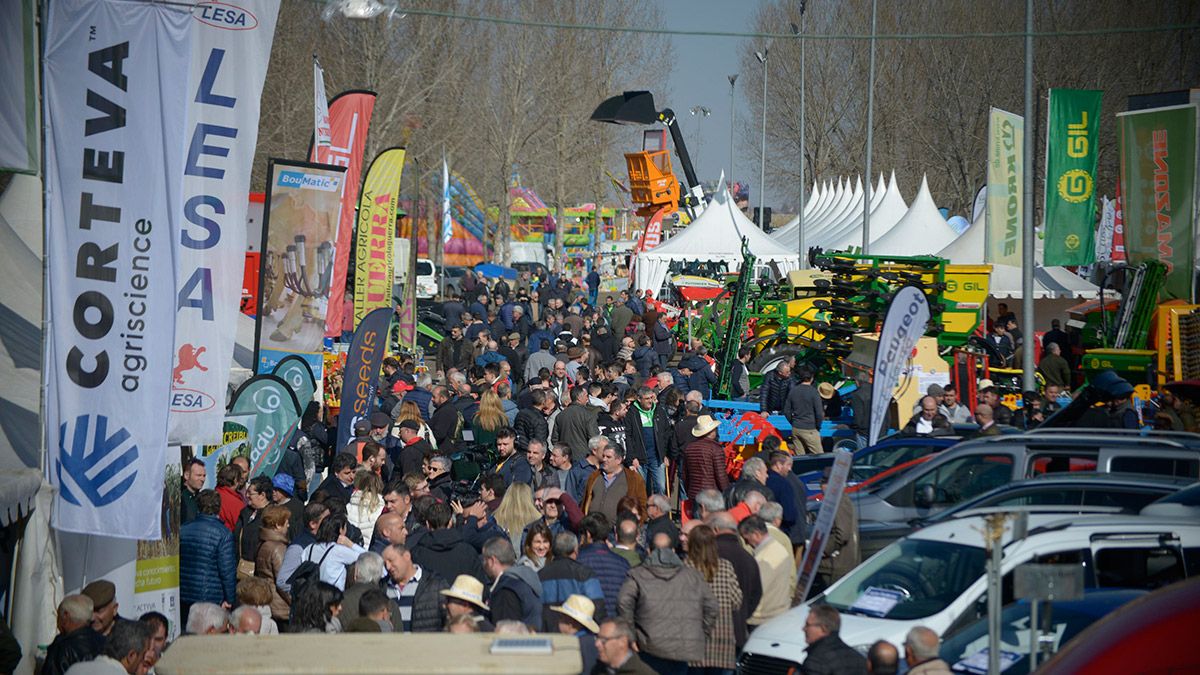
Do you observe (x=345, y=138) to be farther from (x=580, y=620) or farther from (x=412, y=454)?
(x=580, y=620)

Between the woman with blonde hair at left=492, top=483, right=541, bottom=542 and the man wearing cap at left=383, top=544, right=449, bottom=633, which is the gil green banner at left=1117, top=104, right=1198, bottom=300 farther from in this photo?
the man wearing cap at left=383, top=544, right=449, bottom=633

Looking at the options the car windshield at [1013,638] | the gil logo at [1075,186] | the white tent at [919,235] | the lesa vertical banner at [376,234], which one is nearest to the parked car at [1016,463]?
the car windshield at [1013,638]

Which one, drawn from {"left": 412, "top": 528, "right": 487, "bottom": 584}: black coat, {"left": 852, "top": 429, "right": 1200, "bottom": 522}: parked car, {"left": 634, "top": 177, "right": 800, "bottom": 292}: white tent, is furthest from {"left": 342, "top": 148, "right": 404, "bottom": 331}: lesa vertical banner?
{"left": 634, "top": 177, "right": 800, "bottom": 292}: white tent

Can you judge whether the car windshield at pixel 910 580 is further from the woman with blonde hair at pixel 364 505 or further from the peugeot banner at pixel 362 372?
the peugeot banner at pixel 362 372

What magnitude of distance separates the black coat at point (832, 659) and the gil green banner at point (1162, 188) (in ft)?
49.3

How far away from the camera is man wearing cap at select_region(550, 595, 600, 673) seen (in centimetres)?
725

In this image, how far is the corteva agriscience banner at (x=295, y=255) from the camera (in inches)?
545

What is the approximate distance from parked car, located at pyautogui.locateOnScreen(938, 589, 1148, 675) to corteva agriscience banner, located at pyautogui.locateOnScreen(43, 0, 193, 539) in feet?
14.8

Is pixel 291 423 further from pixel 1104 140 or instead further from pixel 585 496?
pixel 1104 140

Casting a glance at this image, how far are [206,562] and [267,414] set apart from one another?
13.4ft

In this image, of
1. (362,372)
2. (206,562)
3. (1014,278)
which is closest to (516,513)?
(206,562)

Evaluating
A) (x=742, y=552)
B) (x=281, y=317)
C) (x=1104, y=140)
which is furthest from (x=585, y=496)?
(x=1104, y=140)

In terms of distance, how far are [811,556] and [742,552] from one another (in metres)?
0.45

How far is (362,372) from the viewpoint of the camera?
14.4 m
